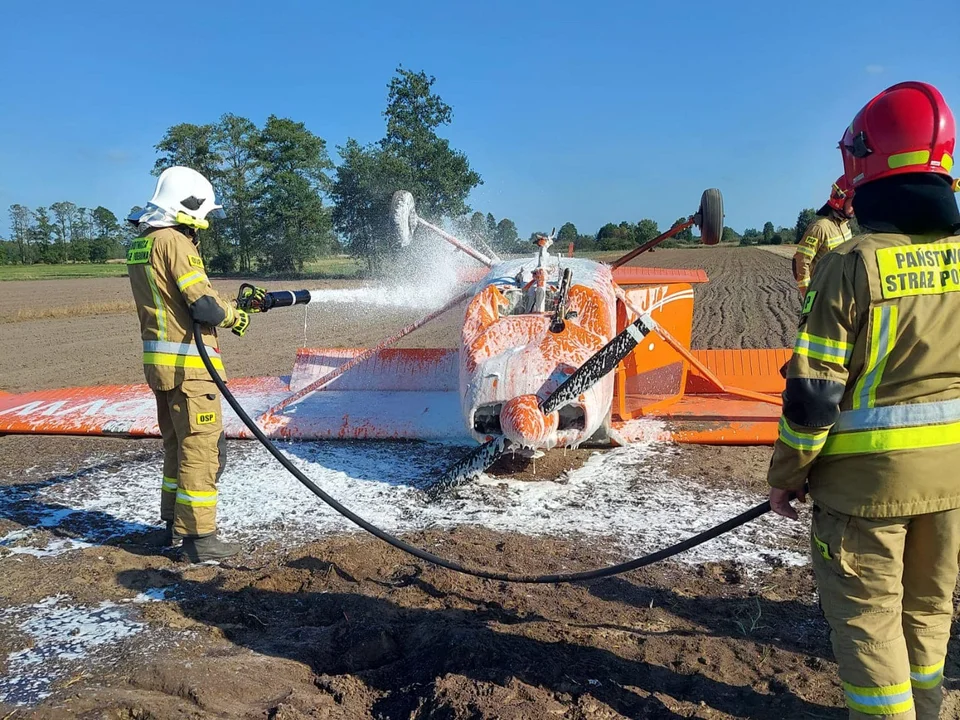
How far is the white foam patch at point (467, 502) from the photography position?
4.77 metres

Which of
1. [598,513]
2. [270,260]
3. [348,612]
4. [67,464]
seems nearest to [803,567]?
[598,513]

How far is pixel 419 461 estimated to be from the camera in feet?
21.1

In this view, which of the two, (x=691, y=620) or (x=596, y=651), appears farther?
(x=691, y=620)

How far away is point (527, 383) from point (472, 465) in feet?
2.45

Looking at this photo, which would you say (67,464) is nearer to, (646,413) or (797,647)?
(646,413)

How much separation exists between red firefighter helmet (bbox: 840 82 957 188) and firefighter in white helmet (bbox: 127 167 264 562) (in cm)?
358

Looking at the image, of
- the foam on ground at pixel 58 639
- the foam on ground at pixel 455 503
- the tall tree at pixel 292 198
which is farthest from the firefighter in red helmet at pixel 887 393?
the tall tree at pixel 292 198

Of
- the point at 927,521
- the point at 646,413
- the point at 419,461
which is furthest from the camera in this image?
the point at 646,413

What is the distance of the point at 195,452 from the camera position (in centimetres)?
450

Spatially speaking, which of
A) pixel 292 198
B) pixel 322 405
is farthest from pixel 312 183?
pixel 322 405

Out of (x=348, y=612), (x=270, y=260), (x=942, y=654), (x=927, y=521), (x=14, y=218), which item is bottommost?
(x=348, y=612)

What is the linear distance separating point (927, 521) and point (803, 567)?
6.74ft

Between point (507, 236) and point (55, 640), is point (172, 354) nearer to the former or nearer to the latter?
point (55, 640)

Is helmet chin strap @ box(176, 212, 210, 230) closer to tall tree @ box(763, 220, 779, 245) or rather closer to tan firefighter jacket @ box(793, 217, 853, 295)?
tan firefighter jacket @ box(793, 217, 853, 295)
